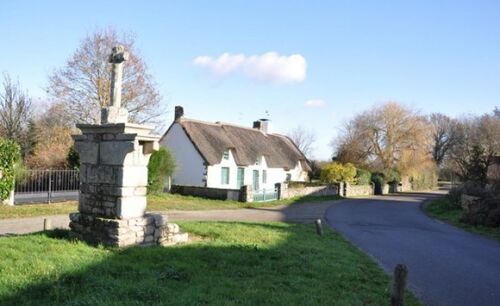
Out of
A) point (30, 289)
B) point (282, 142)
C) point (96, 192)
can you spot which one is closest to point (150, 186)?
point (96, 192)

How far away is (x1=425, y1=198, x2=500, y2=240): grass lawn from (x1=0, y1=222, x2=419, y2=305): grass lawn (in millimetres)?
10616

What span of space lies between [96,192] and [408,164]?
155 ft

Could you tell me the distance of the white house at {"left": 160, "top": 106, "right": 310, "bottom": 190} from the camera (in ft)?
105

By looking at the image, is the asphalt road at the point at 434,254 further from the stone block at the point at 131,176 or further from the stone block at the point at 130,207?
the stone block at the point at 131,176

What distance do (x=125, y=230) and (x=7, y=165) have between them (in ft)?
38.8

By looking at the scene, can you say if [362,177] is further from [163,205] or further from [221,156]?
[163,205]

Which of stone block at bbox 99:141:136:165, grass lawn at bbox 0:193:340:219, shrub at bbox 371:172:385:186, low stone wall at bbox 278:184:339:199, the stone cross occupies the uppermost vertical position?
the stone cross

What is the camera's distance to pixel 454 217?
2478 centimetres

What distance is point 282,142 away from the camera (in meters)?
46.1

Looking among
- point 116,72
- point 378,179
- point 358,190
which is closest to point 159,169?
point 116,72

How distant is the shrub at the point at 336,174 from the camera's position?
41.7 m

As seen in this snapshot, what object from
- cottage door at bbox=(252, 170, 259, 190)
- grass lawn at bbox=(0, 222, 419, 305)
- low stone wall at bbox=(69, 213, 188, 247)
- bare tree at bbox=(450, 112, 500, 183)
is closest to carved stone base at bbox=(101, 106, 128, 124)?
low stone wall at bbox=(69, 213, 188, 247)

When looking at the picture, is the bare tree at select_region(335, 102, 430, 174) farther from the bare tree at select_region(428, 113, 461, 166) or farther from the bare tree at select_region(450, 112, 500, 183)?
the bare tree at select_region(428, 113, 461, 166)

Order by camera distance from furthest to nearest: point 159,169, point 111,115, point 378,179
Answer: point 378,179, point 159,169, point 111,115
